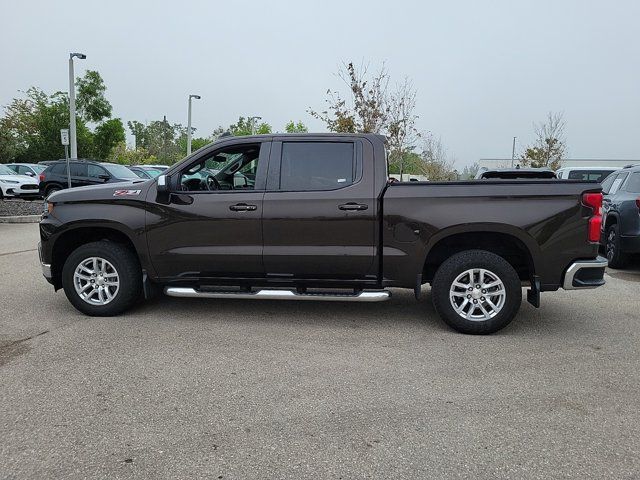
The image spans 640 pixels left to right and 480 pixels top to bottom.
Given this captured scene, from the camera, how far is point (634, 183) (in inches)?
320

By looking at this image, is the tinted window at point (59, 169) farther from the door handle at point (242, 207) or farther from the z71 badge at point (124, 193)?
the door handle at point (242, 207)

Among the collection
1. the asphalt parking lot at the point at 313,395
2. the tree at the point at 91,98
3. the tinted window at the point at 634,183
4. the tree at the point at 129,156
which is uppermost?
the tree at the point at 91,98

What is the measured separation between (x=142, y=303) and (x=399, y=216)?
313cm

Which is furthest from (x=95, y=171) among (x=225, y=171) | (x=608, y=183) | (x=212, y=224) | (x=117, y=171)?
(x=608, y=183)

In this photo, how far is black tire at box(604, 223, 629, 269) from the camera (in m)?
8.07

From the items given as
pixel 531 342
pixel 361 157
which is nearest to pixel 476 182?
pixel 361 157

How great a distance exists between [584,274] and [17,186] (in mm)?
20087

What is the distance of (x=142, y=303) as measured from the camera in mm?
6070

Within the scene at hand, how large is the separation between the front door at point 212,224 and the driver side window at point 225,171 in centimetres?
1

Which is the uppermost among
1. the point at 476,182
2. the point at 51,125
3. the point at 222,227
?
the point at 51,125

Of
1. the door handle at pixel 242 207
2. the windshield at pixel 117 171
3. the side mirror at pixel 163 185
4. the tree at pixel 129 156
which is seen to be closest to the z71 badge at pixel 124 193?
the side mirror at pixel 163 185

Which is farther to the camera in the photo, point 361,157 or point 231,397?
point 361,157

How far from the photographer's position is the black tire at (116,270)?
5.41 meters

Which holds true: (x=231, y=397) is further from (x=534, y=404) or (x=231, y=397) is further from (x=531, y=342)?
(x=531, y=342)
